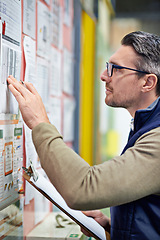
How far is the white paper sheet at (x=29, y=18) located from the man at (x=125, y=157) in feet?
1.17

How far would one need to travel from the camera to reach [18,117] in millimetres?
1522

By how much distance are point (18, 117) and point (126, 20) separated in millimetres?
3935

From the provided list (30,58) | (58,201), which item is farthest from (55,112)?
(58,201)

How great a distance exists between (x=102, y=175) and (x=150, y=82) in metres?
0.55

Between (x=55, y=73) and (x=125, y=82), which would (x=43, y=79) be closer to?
(x=55, y=73)

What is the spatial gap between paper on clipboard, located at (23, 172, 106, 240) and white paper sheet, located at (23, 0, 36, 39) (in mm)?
714

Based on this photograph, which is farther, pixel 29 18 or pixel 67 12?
pixel 67 12

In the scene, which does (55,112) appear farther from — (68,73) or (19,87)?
(19,87)

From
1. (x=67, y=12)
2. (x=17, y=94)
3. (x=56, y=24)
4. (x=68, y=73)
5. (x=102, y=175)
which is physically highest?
Answer: (x=67, y=12)

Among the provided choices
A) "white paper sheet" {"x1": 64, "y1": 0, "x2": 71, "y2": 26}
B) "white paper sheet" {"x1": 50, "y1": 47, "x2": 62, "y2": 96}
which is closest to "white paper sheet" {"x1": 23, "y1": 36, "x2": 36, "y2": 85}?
"white paper sheet" {"x1": 50, "y1": 47, "x2": 62, "y2": 96}

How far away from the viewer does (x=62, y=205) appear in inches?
50.3

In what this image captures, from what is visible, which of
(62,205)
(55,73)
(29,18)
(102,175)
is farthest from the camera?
(55,73)

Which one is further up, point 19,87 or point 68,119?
point 19,87

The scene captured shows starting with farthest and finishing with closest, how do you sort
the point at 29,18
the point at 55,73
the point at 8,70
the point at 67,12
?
the point at 67,12
the point at 55,73
the point at 29,18
the point at 8,70
